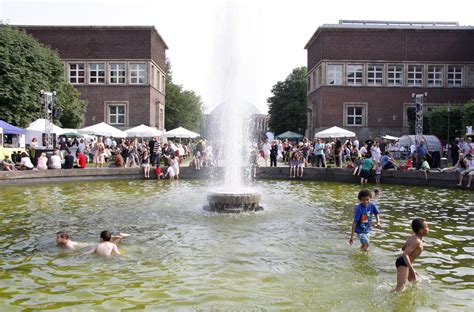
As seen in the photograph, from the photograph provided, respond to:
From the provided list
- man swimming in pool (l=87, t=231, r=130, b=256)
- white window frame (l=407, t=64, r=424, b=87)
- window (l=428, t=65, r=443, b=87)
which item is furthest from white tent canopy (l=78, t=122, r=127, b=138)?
window (l=428, t=65, r=443, b=87)

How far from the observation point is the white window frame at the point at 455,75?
53.6 metres

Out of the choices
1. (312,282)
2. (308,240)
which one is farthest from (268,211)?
(312,282)

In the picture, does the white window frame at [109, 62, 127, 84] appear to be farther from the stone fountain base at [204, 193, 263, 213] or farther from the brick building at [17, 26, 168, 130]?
the stone fountain base at [204, 193, 263, 213]

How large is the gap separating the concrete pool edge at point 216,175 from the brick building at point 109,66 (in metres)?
24.4

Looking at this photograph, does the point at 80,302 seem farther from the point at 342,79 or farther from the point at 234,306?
the point at 342,79

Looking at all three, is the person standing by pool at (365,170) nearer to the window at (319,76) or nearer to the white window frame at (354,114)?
the white window frame at (354,114)

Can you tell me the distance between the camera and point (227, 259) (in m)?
9.98

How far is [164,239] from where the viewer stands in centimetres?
1188

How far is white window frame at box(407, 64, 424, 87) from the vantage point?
53.6 meters

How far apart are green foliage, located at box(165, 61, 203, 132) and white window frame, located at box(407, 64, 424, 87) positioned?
44.1 meters

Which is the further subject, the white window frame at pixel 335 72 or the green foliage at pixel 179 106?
the green foliage at pixel 179 106

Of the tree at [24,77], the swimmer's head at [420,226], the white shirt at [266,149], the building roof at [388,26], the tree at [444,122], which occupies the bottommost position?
the swimmer's head at [420,226]

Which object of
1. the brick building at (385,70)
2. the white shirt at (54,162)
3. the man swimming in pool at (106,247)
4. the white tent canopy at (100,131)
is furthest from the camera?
the brick building at (385,70)

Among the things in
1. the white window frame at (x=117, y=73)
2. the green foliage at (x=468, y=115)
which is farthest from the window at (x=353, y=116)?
the white window frame at (x=117, y=73)
